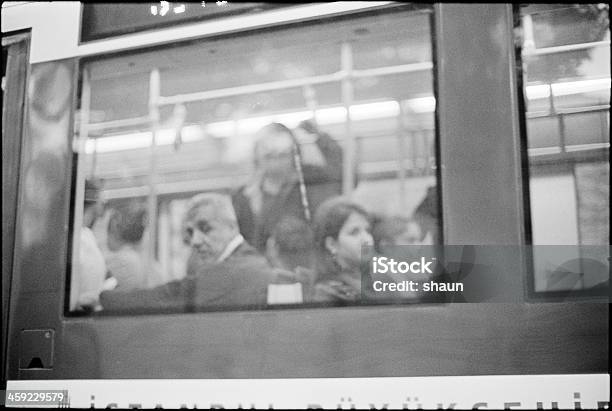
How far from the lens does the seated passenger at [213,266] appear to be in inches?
85.2

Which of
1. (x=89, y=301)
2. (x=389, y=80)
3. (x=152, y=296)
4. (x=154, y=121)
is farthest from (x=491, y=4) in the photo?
(x=89, y=301)

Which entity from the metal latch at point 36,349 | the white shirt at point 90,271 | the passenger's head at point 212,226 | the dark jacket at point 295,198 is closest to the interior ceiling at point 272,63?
the dark jacket at point 295,198

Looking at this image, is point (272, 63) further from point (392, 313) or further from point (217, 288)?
point (392, 313)

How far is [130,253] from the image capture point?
2242 mm

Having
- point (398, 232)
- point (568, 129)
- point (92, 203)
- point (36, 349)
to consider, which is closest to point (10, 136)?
point (92, 203)

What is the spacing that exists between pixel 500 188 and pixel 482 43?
41cm

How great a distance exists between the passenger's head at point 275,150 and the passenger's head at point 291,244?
137 millimetres

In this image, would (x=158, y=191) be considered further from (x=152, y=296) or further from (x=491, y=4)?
(x=491, y=4)

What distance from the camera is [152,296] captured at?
2213mm

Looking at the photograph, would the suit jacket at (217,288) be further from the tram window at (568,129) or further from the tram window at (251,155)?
the tram window at (568,129)

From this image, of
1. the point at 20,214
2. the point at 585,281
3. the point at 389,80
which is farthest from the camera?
the point at 20,214

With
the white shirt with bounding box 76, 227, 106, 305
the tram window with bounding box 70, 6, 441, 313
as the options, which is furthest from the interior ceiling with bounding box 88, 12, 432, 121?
the white shirt with bounding box 76, 227, 106, 305

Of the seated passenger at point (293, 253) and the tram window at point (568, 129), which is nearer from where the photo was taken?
the tram window at point (568, 129)

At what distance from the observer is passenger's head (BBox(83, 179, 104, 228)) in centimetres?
231
